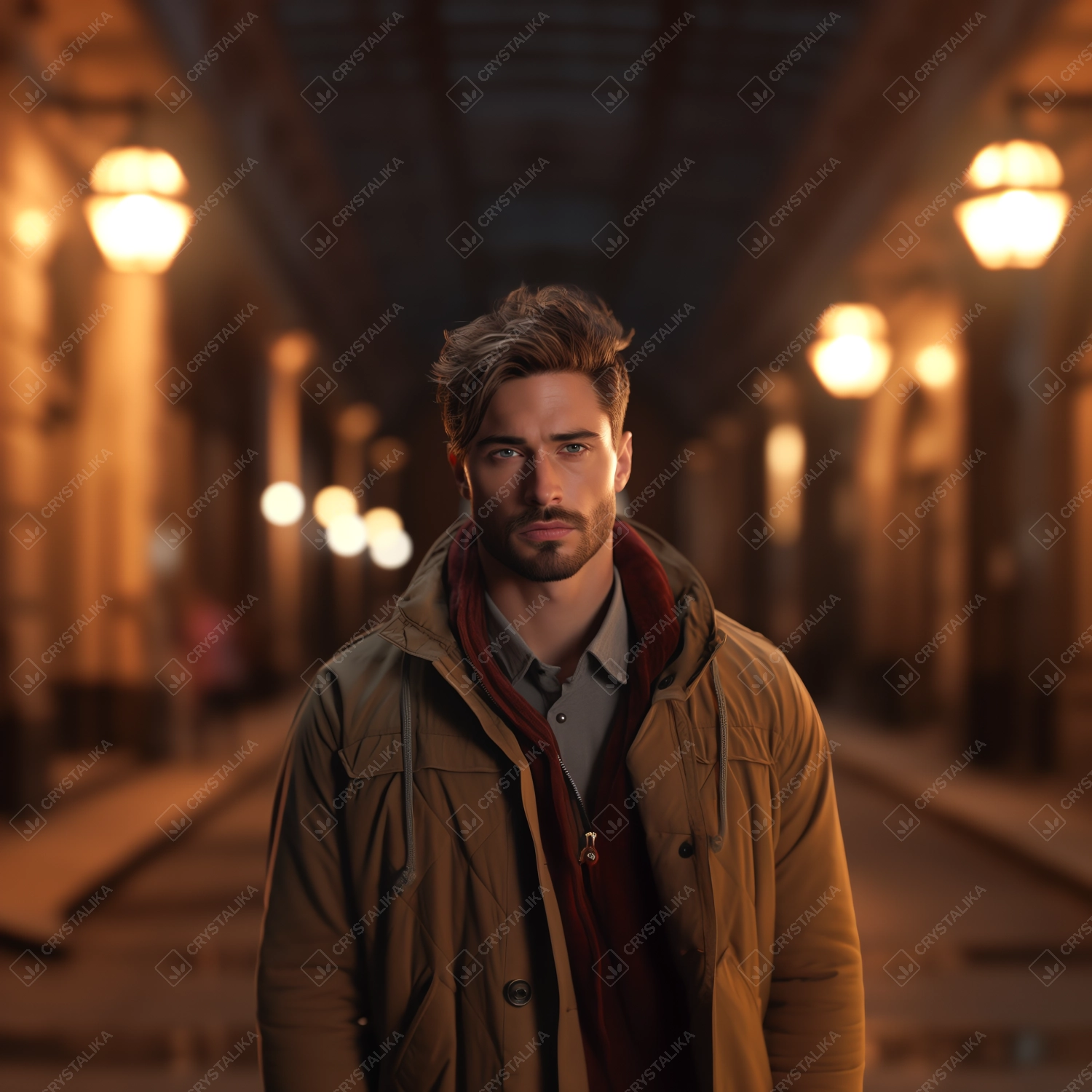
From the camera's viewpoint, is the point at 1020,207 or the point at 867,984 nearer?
the point at 867,984

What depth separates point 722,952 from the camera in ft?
6.72

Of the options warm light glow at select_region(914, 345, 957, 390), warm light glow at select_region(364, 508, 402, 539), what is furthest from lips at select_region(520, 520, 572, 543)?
warm light glow at select_region(364, 508, 402, 539)

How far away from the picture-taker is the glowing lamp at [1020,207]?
8.00 m

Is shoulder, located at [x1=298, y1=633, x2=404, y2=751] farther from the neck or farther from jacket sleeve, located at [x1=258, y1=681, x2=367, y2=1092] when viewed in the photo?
the neck

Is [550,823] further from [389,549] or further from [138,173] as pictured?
[389,549]

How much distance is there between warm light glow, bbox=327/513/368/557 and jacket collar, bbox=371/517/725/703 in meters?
27.8

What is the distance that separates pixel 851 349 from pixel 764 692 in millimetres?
10739

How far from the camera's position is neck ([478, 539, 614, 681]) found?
7.30 ft

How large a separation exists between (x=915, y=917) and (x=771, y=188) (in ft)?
51.1

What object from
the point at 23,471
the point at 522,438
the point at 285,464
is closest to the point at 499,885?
the point at 522,438

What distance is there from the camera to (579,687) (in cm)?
218

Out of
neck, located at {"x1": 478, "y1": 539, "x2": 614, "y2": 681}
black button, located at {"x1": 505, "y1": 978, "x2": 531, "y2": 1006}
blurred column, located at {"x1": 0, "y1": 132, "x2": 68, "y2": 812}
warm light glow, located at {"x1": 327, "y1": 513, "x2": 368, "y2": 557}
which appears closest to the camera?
black button, located at {"x1": 505, "y1": 978, "x2": 531, "y2": 1006}

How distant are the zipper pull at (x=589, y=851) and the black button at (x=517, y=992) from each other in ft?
0.67

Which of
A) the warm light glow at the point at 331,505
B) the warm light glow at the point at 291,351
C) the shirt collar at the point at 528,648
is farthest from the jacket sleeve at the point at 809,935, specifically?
the warm light glow at the point at 331,505
